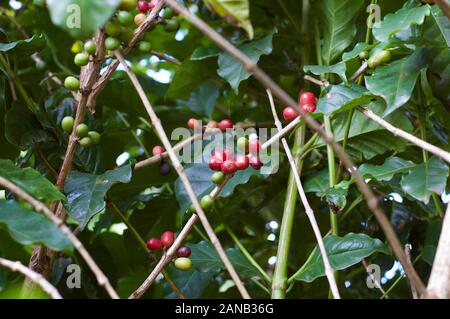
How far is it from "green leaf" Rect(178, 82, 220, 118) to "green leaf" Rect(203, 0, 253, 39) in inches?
37.3

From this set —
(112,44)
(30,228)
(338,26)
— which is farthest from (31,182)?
(338,26)

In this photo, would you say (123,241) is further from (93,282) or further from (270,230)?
(270,230)

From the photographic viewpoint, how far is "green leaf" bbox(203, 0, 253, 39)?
2.96 feet

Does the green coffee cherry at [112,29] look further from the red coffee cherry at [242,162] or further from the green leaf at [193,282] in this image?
the green leaf at [193,282]

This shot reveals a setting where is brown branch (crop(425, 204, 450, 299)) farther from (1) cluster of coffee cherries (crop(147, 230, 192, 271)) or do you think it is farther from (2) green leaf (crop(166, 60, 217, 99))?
(2) green leaf (crop(166, 60, 217, 99))

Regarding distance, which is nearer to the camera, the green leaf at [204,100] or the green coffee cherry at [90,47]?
the green coffee cherry at [90,47]

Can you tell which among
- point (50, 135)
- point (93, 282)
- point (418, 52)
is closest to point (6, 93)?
point (50, 135)

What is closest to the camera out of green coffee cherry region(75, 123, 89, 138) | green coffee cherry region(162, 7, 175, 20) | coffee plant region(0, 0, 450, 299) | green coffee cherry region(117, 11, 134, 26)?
coffee plant region(0, 0, 450, 299)

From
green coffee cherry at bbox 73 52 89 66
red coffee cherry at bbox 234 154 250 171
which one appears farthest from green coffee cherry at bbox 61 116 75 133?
red coffee cherry at bbox 234 154 250 171

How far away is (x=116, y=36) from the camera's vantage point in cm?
110

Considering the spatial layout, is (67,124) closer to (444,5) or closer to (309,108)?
(309,108)

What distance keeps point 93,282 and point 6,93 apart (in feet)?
1.59

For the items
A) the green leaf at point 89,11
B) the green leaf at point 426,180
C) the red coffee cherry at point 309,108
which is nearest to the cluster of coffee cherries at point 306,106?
the red coffee cherry at point 309,108

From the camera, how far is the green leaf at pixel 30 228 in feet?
2.65
